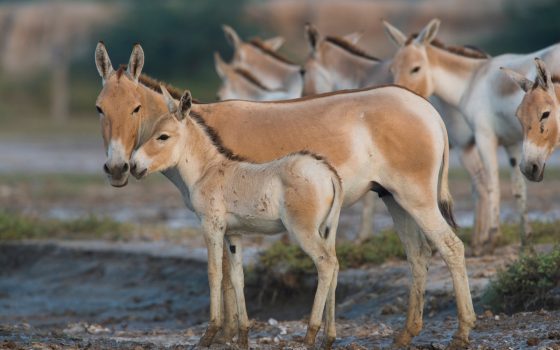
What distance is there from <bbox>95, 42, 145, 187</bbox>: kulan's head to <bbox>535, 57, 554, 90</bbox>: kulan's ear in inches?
125

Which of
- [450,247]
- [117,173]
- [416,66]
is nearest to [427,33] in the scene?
[416,66]

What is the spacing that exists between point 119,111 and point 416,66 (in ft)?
14.8

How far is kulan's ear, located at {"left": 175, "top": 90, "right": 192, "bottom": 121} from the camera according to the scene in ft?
26.3

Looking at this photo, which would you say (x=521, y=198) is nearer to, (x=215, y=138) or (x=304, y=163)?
(x=215, y=138)

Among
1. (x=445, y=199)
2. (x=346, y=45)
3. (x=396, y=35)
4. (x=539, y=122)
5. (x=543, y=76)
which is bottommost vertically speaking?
(x=445, y=199)

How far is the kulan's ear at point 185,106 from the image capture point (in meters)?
8.01

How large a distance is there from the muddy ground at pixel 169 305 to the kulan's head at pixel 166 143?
51.8 inches

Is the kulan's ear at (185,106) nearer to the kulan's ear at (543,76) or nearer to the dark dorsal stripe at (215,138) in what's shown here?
the dark dorsal stripe at (215,138)

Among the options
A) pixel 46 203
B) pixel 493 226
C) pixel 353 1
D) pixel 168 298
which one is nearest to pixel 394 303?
pixel 493 226

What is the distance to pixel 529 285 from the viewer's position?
9.28 m

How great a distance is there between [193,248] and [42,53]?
51.9m

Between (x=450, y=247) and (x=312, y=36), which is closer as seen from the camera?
(x=450, y=247)

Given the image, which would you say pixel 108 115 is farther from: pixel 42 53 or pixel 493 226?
pixel 42 53

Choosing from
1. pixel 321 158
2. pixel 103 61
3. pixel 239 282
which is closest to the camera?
pixel 321 158
